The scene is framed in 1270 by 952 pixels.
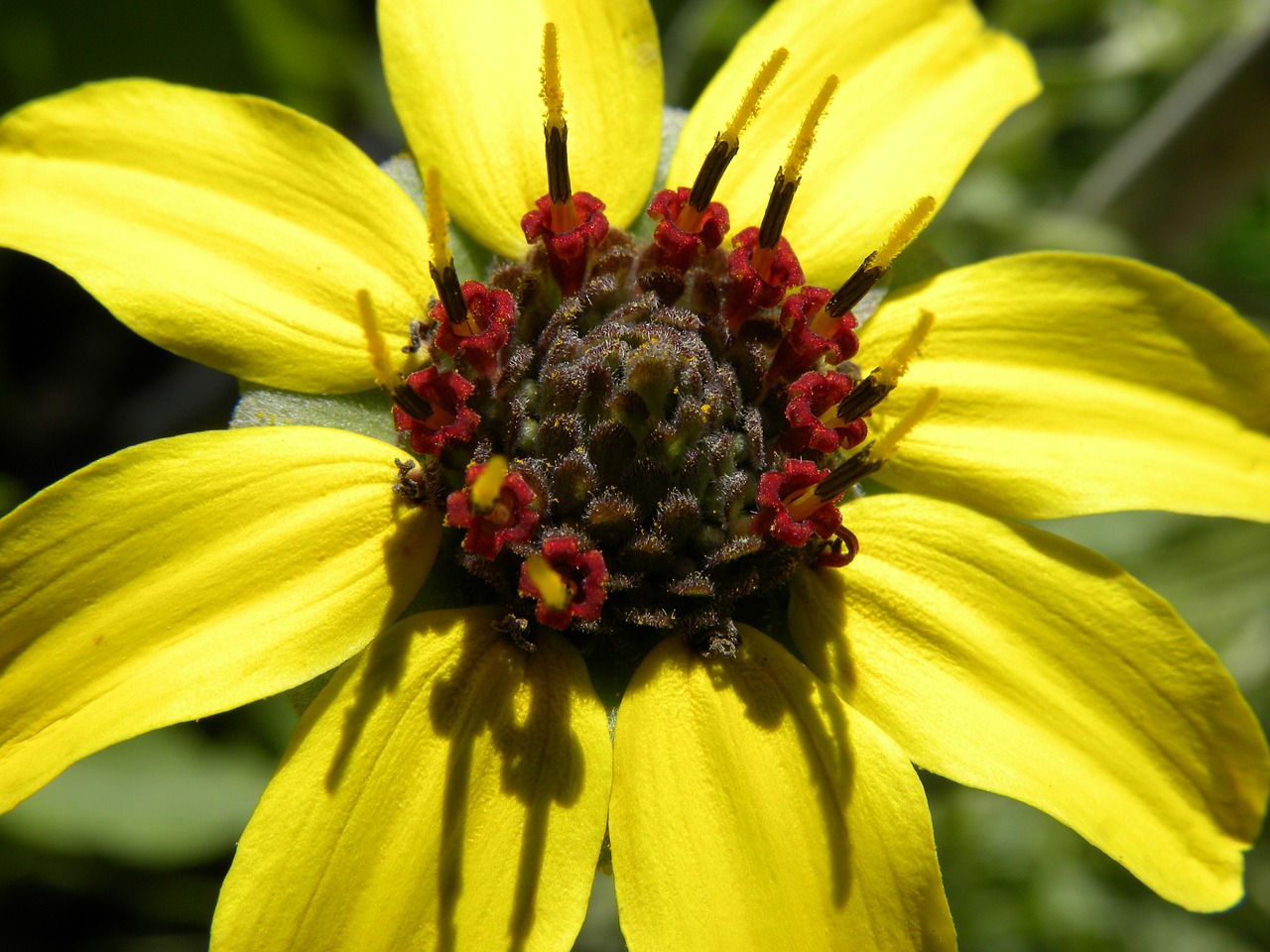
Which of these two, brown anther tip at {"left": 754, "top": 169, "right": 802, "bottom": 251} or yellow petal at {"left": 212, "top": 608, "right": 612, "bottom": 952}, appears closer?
yellow petal at {"left": 212, "top": 608, "right": 612, "bottom": 952}

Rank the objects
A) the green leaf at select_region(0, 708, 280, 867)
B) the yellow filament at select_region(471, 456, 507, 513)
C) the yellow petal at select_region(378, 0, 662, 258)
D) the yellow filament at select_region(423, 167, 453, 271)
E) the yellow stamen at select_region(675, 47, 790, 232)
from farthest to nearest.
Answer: the green leaf at select_region(0, 708, 280, 867) < the yellow petal at select_region(378, 0, 662, 258) < the yellow stamen at select_region(675, 47, 790, 232) < the yellow filament at select_region(423, 167, 453, 271) < the yellow filament at select_region(471, 456, 507, 513)

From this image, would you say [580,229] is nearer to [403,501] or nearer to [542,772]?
[403,501]

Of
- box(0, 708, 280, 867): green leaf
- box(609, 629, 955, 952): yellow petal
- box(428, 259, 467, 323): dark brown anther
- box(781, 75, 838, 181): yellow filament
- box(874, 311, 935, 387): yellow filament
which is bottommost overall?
box(0, 708, 280, 867): green leaf

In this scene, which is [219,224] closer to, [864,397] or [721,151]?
[721,151]

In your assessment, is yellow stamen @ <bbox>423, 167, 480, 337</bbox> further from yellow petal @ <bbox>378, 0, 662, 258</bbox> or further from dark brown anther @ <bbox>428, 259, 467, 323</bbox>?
yellow petal @ <bbox>378, 0, 662, 258</bbox>

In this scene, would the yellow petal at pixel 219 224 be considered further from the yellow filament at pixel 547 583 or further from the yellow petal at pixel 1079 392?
the yellow petal at pixel 1079 392

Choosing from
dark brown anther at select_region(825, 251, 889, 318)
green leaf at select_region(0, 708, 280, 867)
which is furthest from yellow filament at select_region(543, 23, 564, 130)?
green leaf at select_region(0, 708, 280, 867)

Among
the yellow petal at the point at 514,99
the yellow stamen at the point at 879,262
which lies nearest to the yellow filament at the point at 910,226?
the yellow stamen at the point at 879,262
